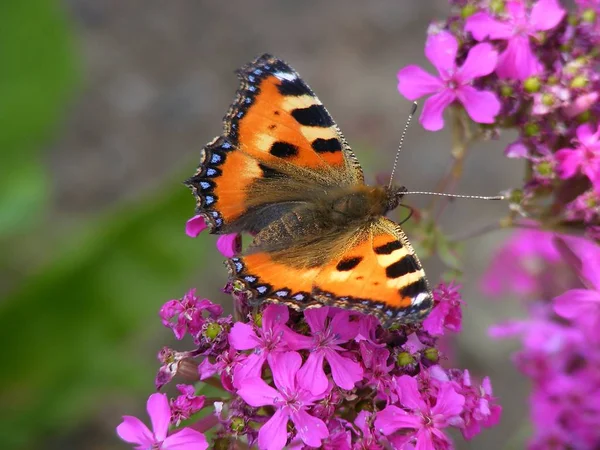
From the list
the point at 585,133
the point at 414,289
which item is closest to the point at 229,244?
the point at 414,289

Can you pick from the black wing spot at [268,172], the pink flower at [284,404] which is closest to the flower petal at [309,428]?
the pink flower at [284,404]

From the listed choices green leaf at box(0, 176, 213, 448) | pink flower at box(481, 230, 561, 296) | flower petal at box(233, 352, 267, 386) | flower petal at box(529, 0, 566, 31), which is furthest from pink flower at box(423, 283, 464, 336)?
green leaf at box(0, 176, 213, 448)

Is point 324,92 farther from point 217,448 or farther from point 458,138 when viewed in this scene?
point 217,448

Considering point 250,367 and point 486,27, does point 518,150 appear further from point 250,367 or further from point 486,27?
point 250,367

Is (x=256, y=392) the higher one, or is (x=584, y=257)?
(x=584, y=257)

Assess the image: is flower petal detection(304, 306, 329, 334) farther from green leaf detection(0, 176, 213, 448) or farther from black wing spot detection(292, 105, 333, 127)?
green leaf detection(0, 176, 213, 448)

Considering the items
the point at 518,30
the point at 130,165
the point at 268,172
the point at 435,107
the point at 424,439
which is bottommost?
the point at 424,439
